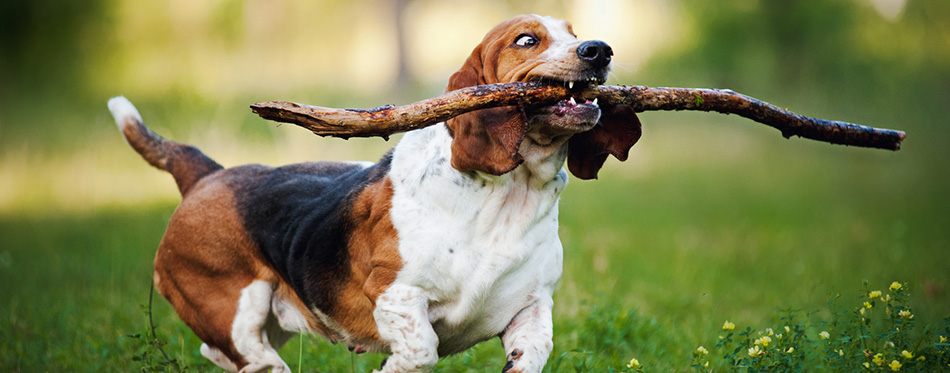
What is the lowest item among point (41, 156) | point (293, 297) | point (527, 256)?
point (41, 156)

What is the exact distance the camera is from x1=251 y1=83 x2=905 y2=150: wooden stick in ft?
11.9

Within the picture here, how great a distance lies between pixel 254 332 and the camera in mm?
4977

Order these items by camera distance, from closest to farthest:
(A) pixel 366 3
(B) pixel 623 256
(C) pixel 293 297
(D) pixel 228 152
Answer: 1. (C) pixel 293 297
2. (B) pixel 623 256
3. (D) pixel 228 152
4. (A) pixel 366 3

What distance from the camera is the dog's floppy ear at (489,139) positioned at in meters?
3.90

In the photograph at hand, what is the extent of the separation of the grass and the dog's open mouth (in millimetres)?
1851

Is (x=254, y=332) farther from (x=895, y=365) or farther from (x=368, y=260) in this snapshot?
(x=895, y=365)

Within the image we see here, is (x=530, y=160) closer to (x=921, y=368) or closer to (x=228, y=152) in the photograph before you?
(x=921, y=368)

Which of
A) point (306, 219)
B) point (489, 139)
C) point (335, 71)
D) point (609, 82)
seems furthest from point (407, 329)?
point (335, 71)

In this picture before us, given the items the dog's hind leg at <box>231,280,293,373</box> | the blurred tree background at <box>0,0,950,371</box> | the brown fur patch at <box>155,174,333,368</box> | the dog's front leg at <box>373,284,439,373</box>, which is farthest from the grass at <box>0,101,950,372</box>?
the dog's front leg at <box>373,284,439,373</box>

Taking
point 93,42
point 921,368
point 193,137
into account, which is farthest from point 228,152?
point 921,368

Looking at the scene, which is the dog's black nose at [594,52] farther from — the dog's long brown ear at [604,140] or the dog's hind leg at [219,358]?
the dog's hind leg at [219,358]

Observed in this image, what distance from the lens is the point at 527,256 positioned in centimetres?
425

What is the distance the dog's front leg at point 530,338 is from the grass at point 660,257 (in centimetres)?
103

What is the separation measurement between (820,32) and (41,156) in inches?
559
